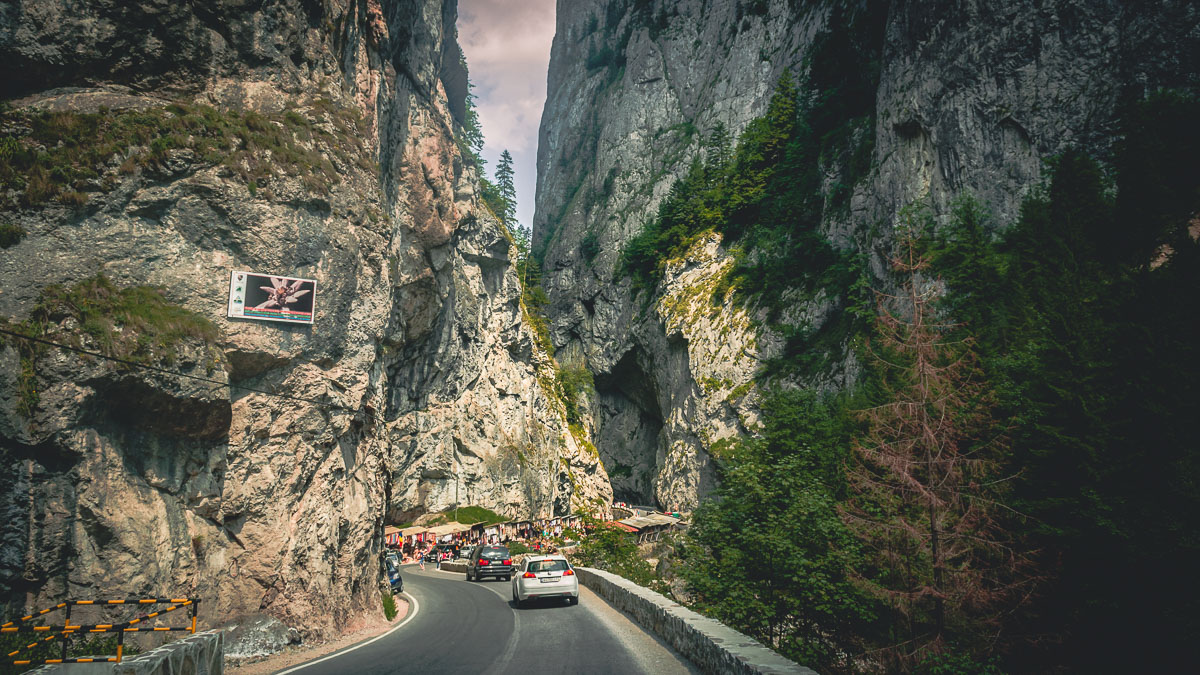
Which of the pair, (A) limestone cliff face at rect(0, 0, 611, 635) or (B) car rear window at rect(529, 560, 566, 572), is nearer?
(A) limestone cliff face at rect(0, 0, 611, 635)

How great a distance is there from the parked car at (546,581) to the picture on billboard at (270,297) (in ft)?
31.5

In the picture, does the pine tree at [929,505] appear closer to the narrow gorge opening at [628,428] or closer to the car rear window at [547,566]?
the car rear window at [547,566]

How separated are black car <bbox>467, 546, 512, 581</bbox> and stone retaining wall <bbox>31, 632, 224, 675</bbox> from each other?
72.3ft

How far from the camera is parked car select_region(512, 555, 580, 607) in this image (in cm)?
1764

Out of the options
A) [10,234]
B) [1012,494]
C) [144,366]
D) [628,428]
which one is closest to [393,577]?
[144,366]

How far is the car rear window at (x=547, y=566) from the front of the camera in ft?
59.2

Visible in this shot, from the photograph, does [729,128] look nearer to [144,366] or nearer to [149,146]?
[149,146]

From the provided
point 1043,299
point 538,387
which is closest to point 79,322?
point 1043,299

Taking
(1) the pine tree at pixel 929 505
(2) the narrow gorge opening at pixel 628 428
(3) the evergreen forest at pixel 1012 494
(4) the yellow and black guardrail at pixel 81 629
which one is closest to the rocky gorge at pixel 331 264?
(4) the yellow and black guardrail at pixel 81 629

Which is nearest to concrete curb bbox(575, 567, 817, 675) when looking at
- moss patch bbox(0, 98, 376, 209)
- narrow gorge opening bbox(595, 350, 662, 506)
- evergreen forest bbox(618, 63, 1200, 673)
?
evergreen forest bbox(618, 63, 1200, 673)

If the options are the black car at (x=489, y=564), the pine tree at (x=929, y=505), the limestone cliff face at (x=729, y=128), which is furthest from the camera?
the black car at (x=489, y=564)

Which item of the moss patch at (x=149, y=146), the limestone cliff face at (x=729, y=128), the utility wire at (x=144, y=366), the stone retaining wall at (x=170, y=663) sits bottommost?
the stone retaining wall at (x=170, y=663)

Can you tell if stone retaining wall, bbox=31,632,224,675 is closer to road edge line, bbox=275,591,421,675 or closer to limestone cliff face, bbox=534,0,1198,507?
road edge line, bbox=275,591,421,675

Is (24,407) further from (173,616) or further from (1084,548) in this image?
(1084,548)
